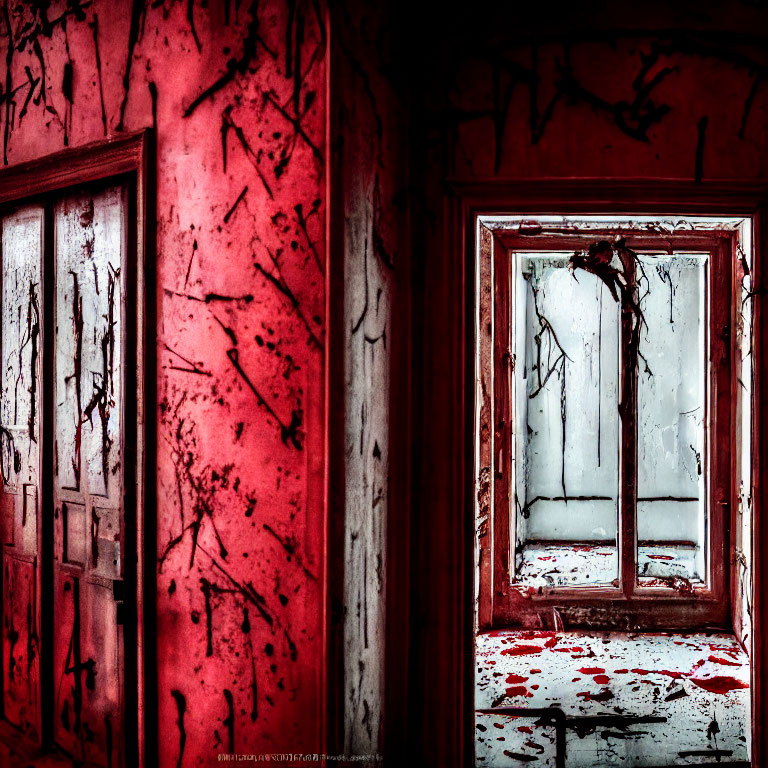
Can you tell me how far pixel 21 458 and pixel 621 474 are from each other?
347cm

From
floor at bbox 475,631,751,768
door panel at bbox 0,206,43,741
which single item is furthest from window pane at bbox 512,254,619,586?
door panel at bbox 0,206,43,741

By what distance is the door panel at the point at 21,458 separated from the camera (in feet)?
7.56

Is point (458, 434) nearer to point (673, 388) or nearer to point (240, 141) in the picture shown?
point (240, 141)

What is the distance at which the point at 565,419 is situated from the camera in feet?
14.1

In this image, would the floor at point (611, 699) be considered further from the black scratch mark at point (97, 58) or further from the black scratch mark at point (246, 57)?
the black scratch mark at point (97, 58)

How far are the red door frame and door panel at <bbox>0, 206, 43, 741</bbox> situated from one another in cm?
165

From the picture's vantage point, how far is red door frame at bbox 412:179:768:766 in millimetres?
1910

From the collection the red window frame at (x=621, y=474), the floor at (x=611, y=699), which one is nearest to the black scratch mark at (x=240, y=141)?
the red window frame at (x=621, y=474)

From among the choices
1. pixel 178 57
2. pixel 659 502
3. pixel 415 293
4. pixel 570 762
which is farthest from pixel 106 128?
pixel 659 502

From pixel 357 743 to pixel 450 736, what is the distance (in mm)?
382

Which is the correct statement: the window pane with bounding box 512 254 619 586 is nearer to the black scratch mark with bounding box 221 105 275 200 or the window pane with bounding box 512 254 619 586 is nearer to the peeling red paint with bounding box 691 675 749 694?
the peeling red paint with bounding box 691 675 749 694

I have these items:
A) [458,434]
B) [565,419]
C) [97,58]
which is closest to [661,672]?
[565,419]

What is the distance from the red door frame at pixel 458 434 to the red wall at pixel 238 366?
44cm

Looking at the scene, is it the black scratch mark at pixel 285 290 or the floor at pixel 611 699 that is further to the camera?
the floor at pixel 611 699
